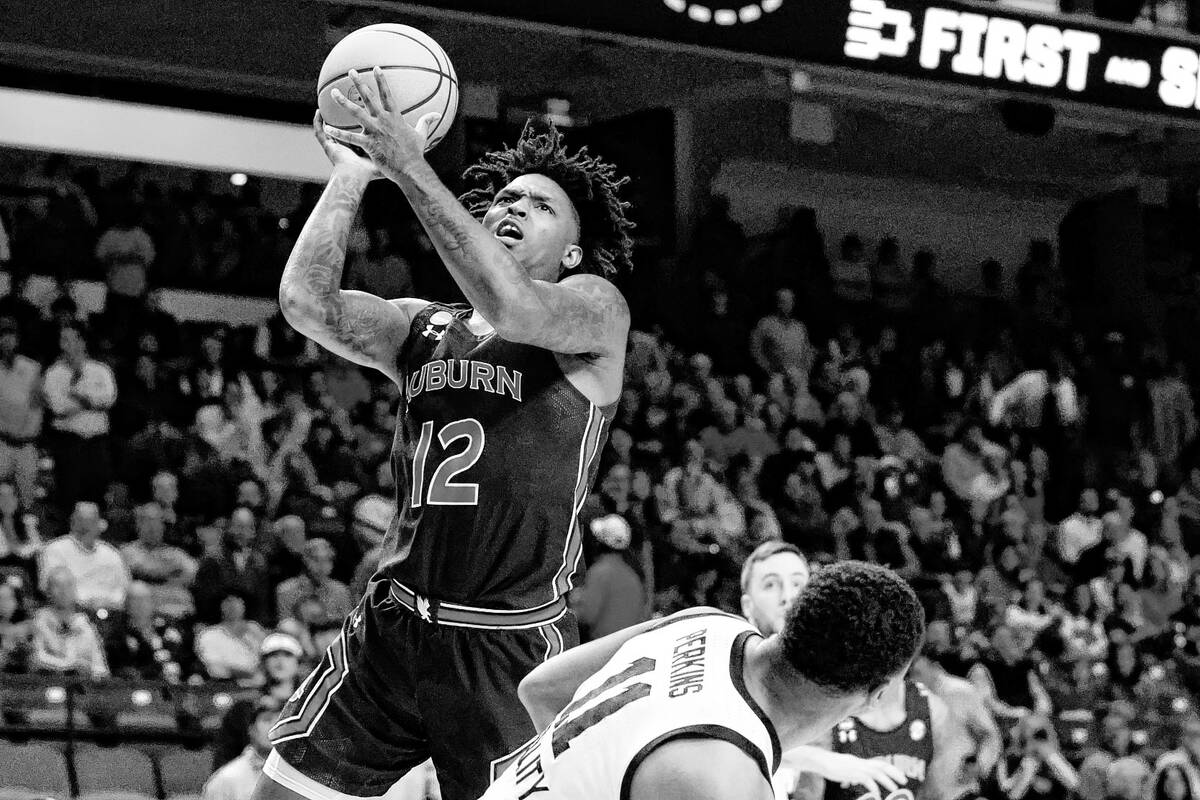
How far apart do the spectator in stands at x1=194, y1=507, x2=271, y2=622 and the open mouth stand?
21.8 feet

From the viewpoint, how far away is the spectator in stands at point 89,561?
10.9 meters

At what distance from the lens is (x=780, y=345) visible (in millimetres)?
16906

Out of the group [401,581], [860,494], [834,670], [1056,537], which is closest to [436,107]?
[401,581]

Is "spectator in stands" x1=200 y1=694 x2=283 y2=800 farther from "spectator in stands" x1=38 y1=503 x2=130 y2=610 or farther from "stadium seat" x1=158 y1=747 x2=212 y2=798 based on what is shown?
"spectator in stands" x1=38 y1=503 x2=130 y2=610

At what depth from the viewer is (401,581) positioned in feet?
15.5

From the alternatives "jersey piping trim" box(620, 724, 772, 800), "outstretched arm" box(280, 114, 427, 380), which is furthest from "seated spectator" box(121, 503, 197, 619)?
"jersey piping trim" box(620, 724, 772, 800)

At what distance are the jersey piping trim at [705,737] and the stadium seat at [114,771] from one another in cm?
681

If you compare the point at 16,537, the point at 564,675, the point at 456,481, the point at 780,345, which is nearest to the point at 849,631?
the point at 564,675

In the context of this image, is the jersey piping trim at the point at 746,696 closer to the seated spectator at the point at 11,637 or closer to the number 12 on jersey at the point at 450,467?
the number 12 on jersey at the point at 450,467

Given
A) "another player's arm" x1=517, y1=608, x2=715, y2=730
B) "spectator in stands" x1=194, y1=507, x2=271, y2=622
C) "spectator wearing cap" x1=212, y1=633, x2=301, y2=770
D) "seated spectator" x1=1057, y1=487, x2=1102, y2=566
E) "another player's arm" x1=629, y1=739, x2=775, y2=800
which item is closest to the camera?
"another player's arm" x1=629, y1=739, x2=775, y2=800

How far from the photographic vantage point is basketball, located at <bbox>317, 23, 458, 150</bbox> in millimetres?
4758

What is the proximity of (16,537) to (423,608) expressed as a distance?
7.34m

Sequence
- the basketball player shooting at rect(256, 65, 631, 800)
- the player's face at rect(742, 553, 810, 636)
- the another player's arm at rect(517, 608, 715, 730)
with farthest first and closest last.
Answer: the player's face at rect(742, 553, 810, 636) → the basketball player shooting at rect(256, 65, 631, 800) → the another player's arm at rect(517, 608, 715, 730)

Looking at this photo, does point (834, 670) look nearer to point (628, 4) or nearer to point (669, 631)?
point (669, 631)
